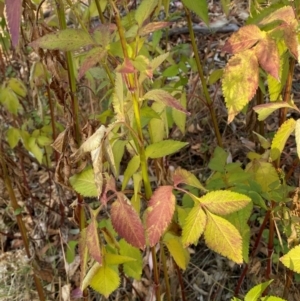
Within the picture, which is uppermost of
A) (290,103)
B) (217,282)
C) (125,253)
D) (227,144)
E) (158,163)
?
(290,103)

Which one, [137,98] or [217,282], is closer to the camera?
[137,98]

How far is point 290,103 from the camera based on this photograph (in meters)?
0.96

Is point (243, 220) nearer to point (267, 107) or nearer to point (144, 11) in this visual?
point (267, 107)

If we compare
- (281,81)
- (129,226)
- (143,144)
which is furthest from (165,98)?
(281,81)

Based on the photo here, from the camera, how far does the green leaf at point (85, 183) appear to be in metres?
0.97

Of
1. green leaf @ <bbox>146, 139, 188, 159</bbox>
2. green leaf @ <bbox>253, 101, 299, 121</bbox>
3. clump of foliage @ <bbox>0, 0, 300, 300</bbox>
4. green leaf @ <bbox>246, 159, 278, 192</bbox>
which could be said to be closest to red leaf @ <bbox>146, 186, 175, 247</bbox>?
clump of foliage @ <bbox>0, 0, 300, 300</bbox>

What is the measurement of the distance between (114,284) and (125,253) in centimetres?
13

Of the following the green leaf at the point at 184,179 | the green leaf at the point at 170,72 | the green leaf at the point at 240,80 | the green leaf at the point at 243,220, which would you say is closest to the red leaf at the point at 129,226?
the green leaf at the point at 184,179

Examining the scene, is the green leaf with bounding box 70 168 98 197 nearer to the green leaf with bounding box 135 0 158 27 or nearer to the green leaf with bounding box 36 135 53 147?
the green leaf with bounding box 135 0 158 27

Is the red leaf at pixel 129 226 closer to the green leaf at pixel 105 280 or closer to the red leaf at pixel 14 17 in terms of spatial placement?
the green leaf at pixel 105 280

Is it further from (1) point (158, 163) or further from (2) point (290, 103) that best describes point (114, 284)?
(2) point (290, 103)

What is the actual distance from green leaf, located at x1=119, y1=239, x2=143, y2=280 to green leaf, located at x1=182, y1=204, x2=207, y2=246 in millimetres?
268

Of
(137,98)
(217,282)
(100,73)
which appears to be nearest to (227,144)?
(217,282)

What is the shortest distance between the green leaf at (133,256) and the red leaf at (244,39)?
0.52 meters
